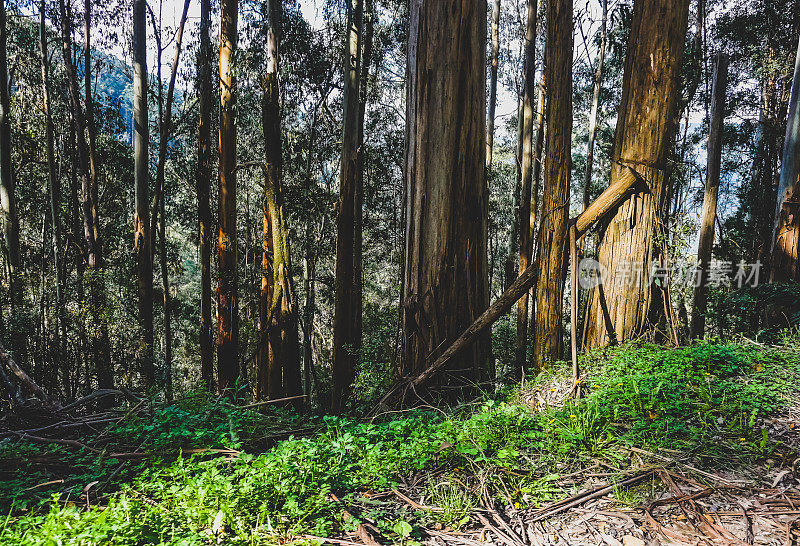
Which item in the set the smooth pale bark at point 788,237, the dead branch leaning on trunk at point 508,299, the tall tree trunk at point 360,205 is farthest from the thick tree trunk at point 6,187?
the smooth pale bark at point 788,237

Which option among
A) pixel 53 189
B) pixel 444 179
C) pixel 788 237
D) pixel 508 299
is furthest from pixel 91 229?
pixel 788 237

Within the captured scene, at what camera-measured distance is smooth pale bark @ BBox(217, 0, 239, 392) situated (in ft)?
27.6

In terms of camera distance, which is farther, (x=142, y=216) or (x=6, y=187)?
(x=142, y=216)

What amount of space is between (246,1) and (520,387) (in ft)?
41.0

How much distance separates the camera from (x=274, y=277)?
7.42 meters

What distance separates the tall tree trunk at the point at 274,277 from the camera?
731 centimetres

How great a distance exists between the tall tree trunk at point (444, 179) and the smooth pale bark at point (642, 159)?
1038mm

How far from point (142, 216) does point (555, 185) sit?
9611mm

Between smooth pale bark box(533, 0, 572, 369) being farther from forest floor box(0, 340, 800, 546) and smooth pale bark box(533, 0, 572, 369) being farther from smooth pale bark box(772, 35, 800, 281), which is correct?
smooth pale bark box(772, 35, 800, 281)

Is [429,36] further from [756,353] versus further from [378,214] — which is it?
[378,214]

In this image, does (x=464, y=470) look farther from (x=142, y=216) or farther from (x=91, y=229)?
(x=91, y=229)

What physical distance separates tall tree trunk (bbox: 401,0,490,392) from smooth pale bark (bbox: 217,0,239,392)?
18.4ft

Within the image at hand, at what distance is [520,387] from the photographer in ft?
10.6

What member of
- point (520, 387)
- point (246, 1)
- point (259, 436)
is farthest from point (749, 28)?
point (259, 436)
